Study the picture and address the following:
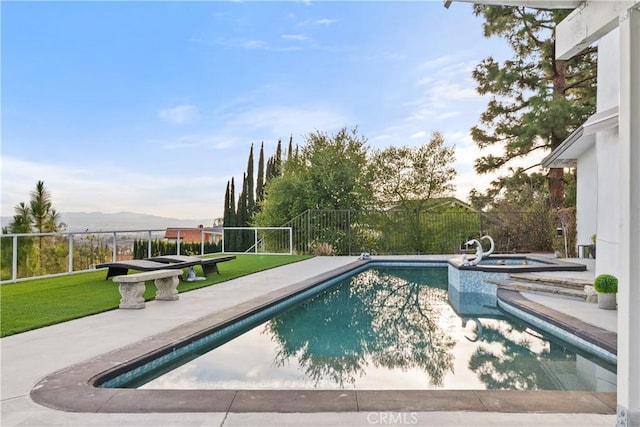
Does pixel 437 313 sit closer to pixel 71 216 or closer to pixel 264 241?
pixel 264 241

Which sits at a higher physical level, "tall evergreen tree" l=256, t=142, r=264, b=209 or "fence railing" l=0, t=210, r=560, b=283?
"tall evergreen tree" l=256, t=142, r=264, b=209

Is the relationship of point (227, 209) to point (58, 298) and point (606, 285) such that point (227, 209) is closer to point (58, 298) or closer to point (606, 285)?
point (58, 298)

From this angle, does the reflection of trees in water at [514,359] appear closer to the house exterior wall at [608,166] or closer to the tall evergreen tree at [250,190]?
the house exterior wall at [608,166]

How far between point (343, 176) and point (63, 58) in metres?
9.84

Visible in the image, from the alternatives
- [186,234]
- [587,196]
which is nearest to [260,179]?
[186,234]

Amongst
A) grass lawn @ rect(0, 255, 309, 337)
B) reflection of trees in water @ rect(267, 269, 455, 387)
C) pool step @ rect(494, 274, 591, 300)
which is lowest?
reflection of trees in water @ rect(267, 269, 455, 387)

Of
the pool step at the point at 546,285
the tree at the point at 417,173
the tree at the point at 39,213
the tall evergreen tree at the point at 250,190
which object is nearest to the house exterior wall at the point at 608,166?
the pool step at the point at 546,285

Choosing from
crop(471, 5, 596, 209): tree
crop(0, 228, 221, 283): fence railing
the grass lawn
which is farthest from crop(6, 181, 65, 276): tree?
crop(471, 5, 596, 209): tree

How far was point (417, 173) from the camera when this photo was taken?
1838 centimetres

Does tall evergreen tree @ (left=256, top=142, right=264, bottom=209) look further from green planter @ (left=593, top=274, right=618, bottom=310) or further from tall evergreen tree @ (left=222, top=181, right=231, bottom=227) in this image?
green planter @ (left=593, top=274, right=618, bottom=310)

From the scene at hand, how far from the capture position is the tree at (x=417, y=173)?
60.1ft

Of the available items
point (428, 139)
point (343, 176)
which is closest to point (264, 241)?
point (343, 176)

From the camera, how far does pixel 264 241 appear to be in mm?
16812

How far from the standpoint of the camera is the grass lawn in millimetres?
4918
